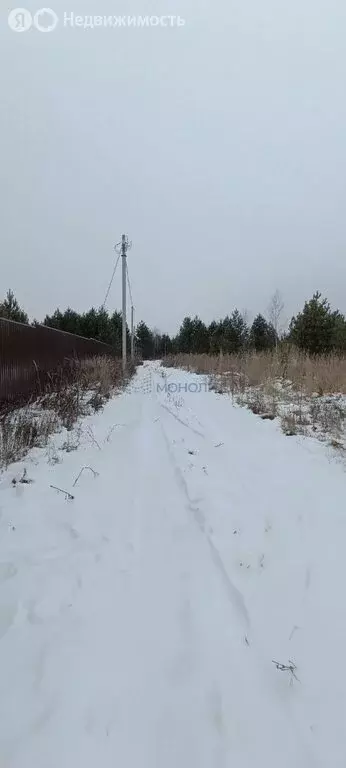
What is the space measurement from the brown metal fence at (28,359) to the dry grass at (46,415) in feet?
1.70

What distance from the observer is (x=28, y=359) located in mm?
8492

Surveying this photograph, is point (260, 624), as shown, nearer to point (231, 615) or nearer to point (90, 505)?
point (231, 615)

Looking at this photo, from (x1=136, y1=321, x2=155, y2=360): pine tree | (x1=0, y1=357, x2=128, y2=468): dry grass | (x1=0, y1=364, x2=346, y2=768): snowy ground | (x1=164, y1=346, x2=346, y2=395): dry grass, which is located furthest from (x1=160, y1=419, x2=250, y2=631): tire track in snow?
(x1=136, y1=321, x2=155, y2=360): pine tree

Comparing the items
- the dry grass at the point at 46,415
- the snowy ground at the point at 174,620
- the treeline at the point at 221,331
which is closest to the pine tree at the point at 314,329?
the treeline at the point at 221,331

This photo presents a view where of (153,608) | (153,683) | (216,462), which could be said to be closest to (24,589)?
(153,608)

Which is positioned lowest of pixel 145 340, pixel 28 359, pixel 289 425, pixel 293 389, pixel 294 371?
pixel 289 425

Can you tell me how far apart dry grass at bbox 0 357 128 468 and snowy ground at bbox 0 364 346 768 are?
0.83m

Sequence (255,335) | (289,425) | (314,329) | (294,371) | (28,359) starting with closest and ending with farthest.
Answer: (289,425)
(28,359)
(294,371)
(314,329)
(255,335)

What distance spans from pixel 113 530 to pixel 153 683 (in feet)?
4.30

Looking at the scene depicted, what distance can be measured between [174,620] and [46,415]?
4727mm

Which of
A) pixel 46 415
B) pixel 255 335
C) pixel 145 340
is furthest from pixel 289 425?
pixel 145 340

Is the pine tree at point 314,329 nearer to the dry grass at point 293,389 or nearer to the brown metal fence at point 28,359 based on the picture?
the dry grass at point 293,389

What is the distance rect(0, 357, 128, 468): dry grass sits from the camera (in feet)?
15.1

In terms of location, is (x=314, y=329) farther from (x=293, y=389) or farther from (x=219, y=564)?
(x=219, y=564)
